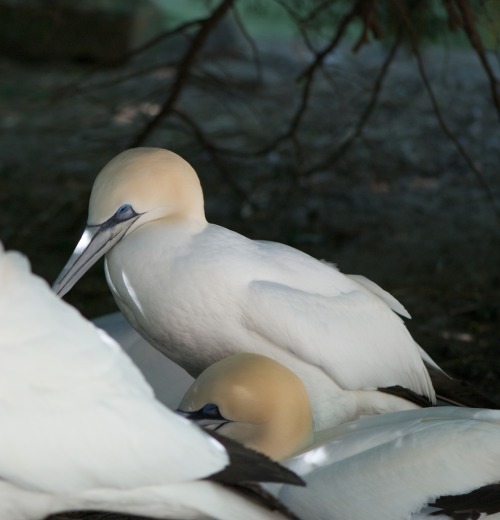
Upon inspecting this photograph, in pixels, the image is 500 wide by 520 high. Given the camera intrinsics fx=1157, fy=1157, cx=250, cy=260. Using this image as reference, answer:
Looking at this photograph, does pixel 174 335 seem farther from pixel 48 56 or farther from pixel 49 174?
pixel 48 56

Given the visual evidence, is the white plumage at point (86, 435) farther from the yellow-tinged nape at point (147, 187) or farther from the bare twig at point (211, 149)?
the bare twig at point (211, 149)

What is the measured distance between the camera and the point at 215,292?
3506 mm

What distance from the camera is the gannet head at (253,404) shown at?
10.9 feet

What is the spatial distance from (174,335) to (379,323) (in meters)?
0.73

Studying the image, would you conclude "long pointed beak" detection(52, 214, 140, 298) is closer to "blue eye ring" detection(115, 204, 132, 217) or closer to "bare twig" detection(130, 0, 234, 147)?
"blue eye ring" detection(115, 204, 132, 217)

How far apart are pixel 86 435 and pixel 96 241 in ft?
3.69

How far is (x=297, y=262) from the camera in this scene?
3.76m

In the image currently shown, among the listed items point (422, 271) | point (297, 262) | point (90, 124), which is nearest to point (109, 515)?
point (297, 262)

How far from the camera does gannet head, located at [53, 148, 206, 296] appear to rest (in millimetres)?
3617

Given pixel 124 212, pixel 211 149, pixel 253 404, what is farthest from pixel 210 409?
pixel 211 149

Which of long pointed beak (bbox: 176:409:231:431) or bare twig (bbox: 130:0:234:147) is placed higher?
bare twig (bbox: 130:0:234:147)

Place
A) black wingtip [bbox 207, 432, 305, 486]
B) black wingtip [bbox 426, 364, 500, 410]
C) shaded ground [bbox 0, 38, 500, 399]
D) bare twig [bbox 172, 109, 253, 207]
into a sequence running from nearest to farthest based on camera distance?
1. black wingtip [bbox 207, 432, 305, 486]
2. black wingtip [bbox 426, 364, 500, 410]
3. shaded ground [bbox 0, 38, 500, 399]
4. bare twig [bbox 172, 109, 253, 207]

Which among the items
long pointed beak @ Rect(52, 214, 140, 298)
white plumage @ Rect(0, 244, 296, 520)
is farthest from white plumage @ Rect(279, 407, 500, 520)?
long pointed beak @ Rect(52, 214, 140, 298)

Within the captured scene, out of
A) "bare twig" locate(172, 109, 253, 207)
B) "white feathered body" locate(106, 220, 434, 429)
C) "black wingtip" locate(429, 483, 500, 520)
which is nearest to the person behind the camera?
"black wingtip" locate(429, 483, 500, 520)
